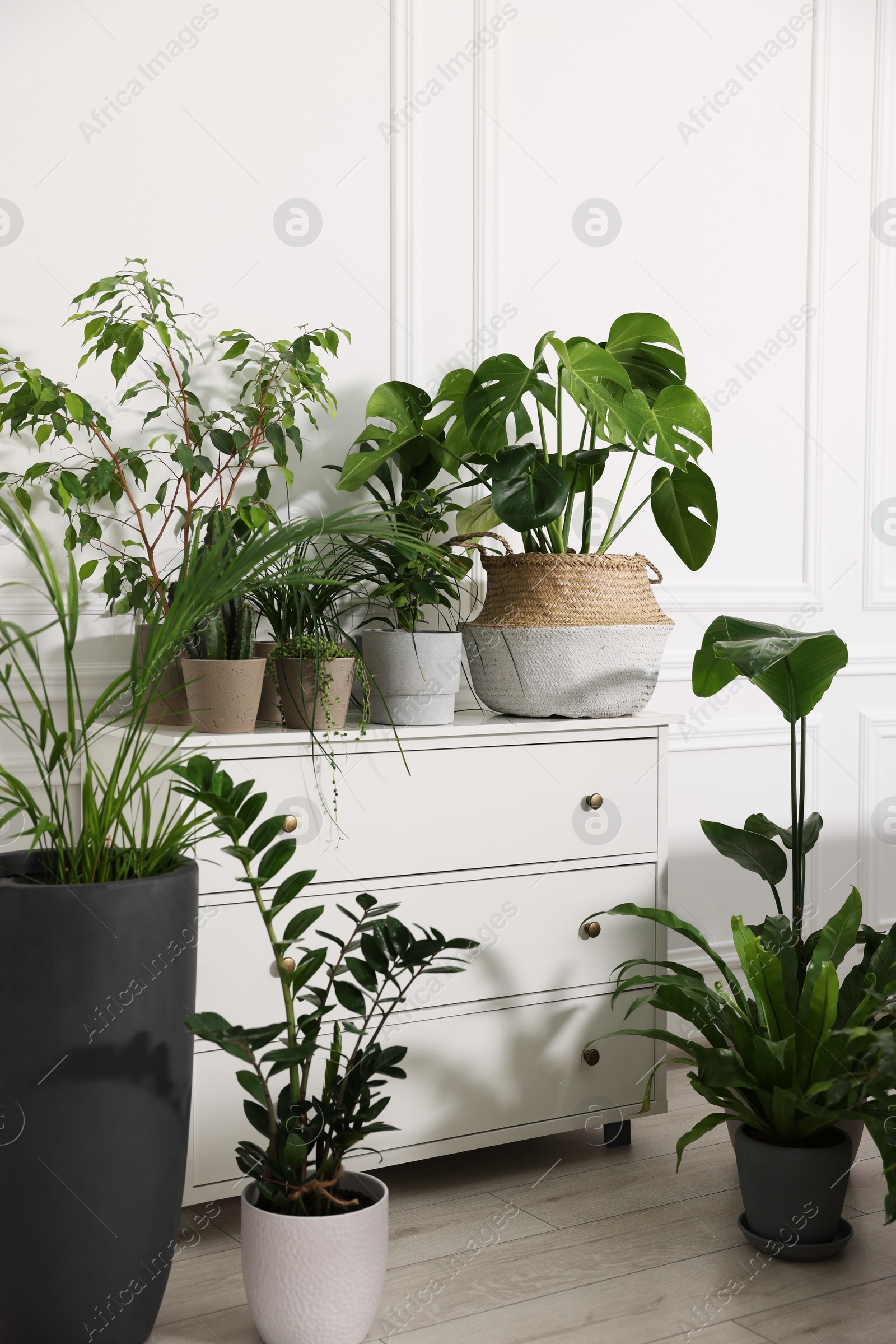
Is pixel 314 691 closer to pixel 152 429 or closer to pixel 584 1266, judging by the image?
pixel 152 429

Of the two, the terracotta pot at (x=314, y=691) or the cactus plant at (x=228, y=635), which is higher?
the cactus plant at (x=228, y=635)

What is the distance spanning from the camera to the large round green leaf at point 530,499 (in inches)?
79.0

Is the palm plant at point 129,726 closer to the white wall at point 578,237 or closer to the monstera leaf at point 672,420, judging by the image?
the monstera leaf at point 672,420

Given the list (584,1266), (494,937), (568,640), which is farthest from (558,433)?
(584,1266)

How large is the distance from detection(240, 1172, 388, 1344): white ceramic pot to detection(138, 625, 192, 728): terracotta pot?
76 centimetres

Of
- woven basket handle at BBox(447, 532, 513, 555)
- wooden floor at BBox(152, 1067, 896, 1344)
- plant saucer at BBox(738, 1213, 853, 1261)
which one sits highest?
woven basket handle at BBox(447, 532, 513, 555)

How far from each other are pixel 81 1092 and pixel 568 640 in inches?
44.0

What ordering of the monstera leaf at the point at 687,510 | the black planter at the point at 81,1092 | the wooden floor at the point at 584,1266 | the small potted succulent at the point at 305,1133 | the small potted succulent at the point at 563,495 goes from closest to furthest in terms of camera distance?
the black planter at the point at 81,1092 < the small potted succulent at the point at 305,1133 < the wooden floor at the point at 584,1266 < the small potted succulent at the point at 563,495 < the monstera leaf at the point at 687,510

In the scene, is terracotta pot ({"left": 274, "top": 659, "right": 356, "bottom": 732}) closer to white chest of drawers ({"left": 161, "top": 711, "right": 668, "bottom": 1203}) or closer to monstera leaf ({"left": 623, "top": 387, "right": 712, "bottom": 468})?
white chest of drawers ({"left": 161, "top": 711, "right": 668, "bottom": 1203})

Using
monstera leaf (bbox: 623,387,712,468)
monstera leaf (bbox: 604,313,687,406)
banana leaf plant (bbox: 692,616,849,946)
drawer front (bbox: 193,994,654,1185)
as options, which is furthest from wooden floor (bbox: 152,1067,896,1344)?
monstera leaf (bbox: 604,313,687,406)

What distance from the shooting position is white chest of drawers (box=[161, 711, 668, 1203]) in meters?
1.81

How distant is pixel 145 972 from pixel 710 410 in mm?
2018

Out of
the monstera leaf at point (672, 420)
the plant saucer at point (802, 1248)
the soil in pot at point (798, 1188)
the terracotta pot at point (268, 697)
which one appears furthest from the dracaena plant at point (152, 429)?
the plant saucer at point (802, 1248)

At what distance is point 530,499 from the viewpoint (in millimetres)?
2018
